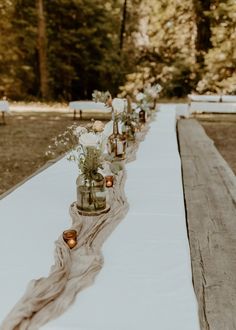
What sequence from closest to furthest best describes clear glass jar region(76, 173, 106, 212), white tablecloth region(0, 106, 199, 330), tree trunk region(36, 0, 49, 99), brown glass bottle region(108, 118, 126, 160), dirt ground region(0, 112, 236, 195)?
white tablecloth region(0, 106, 199, 330)
clear glass jar region(76, 173, 106, 212)
brown glass bottle region(108, 118, 126, 160)
dirt ground region(0, 112, 236, 195)
tree trunk region(36, 0, 49, 99)

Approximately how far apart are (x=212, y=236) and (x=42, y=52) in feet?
60.9

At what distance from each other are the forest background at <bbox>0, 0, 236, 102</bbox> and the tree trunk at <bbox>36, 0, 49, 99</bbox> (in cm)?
5

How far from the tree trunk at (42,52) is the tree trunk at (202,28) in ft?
23.5

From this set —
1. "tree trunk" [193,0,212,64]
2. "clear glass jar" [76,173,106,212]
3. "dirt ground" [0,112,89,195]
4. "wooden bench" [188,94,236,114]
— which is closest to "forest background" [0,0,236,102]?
"tree trunk" [193,0,212,64]

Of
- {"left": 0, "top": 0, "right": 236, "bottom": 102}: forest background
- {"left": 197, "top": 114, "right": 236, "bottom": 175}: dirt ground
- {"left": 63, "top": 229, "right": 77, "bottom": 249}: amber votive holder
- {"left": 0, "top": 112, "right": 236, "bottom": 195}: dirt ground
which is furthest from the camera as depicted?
{"left": 0, "top": 0, "right": 236, "bottom": 102}: forest background

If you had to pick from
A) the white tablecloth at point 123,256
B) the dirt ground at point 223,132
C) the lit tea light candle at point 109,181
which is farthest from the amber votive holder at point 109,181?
the dirt ground at point 223,132

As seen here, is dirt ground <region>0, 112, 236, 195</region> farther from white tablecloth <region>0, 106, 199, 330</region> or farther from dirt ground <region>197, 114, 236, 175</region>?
white tablecloth <region>0, 106, 199, 330</region>

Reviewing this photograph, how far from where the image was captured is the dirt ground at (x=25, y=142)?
709 cm

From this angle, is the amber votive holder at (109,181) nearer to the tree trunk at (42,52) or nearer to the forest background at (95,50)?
the tree trunk at (42,52)

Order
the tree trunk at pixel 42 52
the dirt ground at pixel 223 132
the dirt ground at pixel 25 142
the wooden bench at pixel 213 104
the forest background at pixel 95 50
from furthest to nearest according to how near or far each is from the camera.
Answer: the forest background at pixel 95 50 < the tree trunk at pixel 42 52 < the wooden bench at pixel 213 104 < the dirt ground at pixel 223 132 < the dirt ground at pixel 25 142

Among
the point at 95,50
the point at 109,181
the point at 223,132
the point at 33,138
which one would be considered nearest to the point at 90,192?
the point at 109,181

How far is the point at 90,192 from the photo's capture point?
2.70 metres

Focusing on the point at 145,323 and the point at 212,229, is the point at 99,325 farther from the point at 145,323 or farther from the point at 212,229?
the point at 212,229

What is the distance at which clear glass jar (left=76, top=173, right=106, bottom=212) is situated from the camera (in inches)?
106
